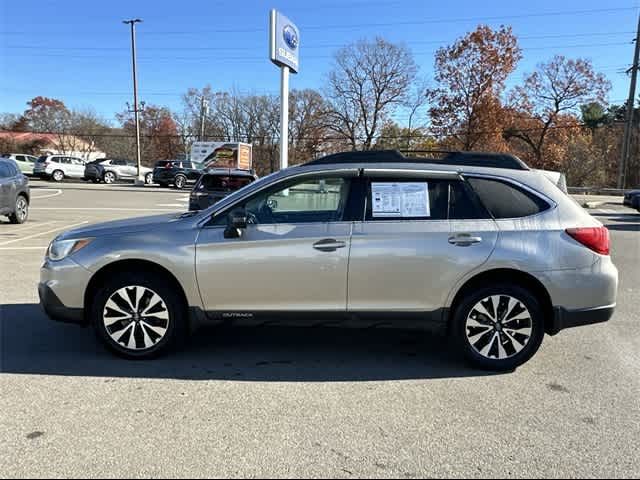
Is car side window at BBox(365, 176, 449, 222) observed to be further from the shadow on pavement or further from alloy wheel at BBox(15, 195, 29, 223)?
alloy wheel at BBox(15, 195, 29, 223)

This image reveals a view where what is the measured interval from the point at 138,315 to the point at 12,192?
1013 cm

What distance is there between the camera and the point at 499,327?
4078 millimetres

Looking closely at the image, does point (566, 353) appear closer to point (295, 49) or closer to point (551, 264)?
point (551, 264)

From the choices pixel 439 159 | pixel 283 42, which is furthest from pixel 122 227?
pixel 283 42

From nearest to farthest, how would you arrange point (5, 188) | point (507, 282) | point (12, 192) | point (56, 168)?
point (507, 282) → point (5, 188) → point (12, 192) → point (56, 168)

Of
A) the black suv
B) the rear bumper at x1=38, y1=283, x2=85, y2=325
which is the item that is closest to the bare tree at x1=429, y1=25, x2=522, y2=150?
the black suv

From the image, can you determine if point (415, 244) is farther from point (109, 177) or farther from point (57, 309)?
point (109, 177)

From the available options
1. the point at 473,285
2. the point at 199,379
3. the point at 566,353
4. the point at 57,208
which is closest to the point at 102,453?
the point at 199,379

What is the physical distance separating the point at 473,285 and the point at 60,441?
123 inches

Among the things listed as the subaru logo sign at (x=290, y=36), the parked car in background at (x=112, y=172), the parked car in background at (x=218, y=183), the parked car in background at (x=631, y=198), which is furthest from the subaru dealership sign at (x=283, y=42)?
the parked car in background at (x=112, y=172)

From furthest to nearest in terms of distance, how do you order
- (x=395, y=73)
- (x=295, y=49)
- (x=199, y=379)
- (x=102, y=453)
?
(x=395, y=73) → (x=295, y=49) → (x=199, y=379) → (x=102, y=453)

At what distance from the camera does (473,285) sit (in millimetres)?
4098

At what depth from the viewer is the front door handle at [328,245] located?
398 cm

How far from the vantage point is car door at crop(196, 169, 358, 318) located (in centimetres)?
400
